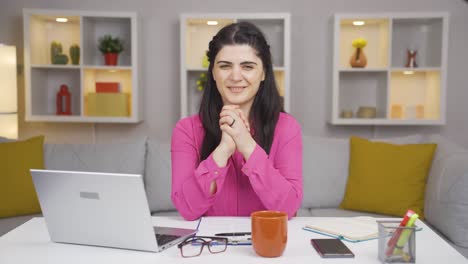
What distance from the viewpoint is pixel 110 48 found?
3473 mm

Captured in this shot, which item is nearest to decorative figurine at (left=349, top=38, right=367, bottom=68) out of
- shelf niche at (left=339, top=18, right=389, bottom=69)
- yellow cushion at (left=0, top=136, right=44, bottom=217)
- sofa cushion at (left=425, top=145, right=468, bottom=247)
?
shelf niche at (left=339, top=18, right=389, bottom=69)

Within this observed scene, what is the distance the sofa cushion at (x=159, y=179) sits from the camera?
2.83m

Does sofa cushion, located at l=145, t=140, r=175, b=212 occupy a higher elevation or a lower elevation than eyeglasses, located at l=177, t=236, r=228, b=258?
lower

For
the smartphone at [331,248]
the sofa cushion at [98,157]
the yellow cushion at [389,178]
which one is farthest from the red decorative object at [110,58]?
the smartphone at [331,248]

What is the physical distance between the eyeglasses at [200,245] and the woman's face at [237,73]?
0.54 m

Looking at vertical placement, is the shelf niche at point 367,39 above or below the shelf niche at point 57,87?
above

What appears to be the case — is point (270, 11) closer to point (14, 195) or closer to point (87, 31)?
point (87, 31)

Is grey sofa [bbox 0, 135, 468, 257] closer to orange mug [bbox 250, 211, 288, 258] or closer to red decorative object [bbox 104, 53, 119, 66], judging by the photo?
red decorative object [bbox 104, 53, 119, 66]

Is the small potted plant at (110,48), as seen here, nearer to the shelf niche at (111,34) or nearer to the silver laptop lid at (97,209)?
the shelf niche at (111,34)

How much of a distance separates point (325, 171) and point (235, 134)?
1.51 metres

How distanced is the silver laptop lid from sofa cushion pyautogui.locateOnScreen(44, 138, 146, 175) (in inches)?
67.1

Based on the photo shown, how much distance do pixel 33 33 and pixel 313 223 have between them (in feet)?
9.05

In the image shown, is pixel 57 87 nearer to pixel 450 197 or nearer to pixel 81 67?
pixel 81 67

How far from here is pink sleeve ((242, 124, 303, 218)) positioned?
1.46 meters
